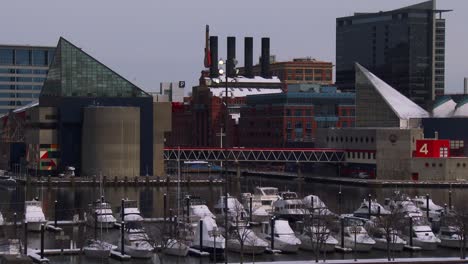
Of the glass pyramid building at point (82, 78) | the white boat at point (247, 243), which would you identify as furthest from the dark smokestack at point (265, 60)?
the white boat at point (247, 243)

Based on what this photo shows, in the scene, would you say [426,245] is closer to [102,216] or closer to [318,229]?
[318,229]

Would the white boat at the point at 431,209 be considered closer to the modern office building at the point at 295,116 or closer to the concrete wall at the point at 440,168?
the concrete wall at the point at 440,168

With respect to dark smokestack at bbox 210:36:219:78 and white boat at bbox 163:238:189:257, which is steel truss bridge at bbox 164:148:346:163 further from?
white boat at bbox 163:238:189:257

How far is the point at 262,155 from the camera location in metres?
135

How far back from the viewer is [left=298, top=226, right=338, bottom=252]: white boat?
2100 inches

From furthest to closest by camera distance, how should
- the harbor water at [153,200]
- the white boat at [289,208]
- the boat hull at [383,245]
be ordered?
1. the white boat at [289,208]
2. the boat hull at [383,245]
3. the harbor water at [153,200]

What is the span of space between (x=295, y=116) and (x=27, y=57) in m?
60.2

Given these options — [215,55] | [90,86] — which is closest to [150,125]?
[90,86]

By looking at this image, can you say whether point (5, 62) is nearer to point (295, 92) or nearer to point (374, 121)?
point (295, 92)

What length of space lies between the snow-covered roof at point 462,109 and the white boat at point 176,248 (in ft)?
259

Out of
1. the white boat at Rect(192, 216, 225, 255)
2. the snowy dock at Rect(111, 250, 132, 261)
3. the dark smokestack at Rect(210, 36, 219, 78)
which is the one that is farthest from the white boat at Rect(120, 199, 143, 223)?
the dark smokestack at Rect(210, 36, 219, 78)

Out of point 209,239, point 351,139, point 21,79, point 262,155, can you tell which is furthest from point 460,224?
point 21,79

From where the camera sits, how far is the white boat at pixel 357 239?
5631 cm

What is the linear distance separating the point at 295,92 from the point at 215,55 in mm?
23747
